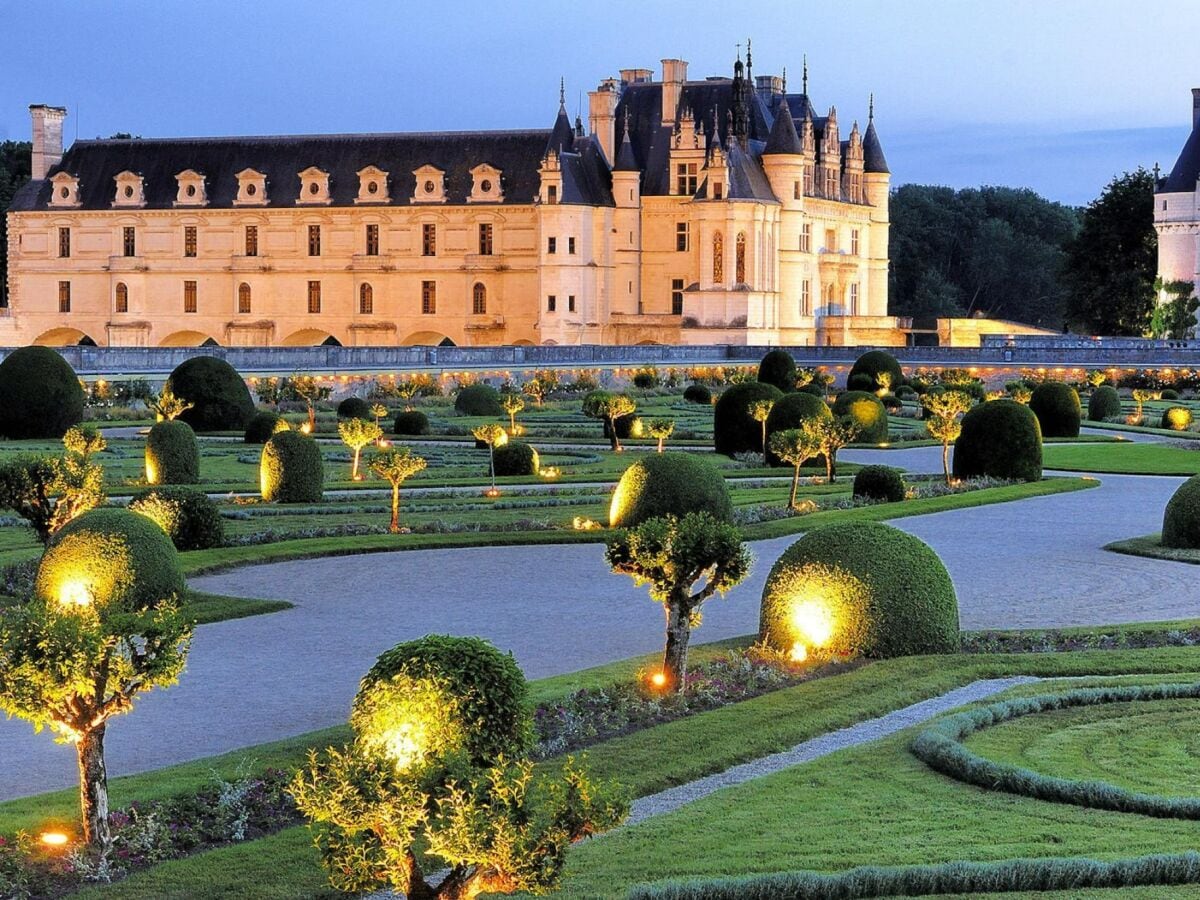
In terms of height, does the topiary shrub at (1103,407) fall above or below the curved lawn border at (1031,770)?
above

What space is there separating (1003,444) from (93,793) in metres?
18.8

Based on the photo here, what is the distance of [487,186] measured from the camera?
229 ft

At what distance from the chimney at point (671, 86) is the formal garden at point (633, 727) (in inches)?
1922

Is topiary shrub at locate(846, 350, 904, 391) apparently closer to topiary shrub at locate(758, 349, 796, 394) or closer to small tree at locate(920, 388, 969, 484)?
topiary shrub at locate(758, 349, 796, 394)

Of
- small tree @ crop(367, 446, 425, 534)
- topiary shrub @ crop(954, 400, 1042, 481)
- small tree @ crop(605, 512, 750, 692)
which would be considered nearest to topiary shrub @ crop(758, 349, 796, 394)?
topiary shrub @ crop(954, 400, 1042, 481)

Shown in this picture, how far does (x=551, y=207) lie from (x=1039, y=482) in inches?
1669

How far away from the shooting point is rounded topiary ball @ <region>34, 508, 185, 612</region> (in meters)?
14.3

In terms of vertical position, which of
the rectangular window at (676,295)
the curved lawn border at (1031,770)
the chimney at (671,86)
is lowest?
the curved lawn border at (1031,770)

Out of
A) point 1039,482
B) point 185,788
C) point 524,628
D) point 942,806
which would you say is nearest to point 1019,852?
point 942,806

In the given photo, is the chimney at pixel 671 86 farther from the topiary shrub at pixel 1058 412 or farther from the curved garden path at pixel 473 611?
the curved garden path at pixel 473 611

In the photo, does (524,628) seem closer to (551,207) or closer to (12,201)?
(551,207)

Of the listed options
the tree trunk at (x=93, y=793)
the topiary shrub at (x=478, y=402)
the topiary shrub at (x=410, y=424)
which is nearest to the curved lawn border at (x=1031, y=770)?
the tree trunk at (x=93, y=793)

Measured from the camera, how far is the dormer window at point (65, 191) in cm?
7125

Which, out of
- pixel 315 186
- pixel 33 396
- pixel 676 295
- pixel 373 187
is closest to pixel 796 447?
pixel 33 396
